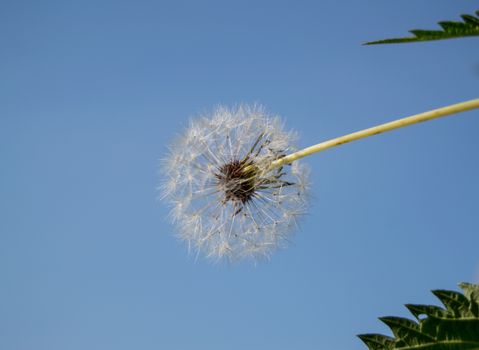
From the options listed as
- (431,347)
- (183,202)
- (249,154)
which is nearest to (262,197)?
(249,154)

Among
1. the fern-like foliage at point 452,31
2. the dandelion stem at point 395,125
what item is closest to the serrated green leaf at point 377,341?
the dandelion stem at point 395,125

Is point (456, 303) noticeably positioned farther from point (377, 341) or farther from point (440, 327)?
point (377, 341)

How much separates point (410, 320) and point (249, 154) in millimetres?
3149

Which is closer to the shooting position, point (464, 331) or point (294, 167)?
point (464, 331)

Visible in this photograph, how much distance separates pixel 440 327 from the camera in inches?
129

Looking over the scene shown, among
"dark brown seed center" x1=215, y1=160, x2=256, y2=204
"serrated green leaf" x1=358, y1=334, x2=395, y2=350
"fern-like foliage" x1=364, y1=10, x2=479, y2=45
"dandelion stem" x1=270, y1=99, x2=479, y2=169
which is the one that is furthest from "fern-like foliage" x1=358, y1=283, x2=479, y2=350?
"dark brown seed center" x1=215, y1=160, x2=256, y2=204

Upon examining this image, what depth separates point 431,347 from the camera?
330 centimetres

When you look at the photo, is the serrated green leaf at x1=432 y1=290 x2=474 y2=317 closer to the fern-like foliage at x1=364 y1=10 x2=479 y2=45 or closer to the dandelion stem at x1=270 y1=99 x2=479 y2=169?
the dandelion stem at x1=270 y1=99 x2=479 y2=169

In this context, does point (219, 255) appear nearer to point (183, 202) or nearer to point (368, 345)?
point (183, 202)

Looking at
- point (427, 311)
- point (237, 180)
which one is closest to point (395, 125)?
point (427, 311)

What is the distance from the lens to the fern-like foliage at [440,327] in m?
3.19

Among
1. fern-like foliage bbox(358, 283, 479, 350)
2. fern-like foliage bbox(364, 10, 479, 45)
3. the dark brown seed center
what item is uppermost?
the dark brown seed center

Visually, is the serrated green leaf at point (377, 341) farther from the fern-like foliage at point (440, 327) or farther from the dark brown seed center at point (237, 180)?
the dark brown seed center at point (237, 180)

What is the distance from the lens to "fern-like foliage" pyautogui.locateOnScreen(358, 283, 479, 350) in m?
3.19
